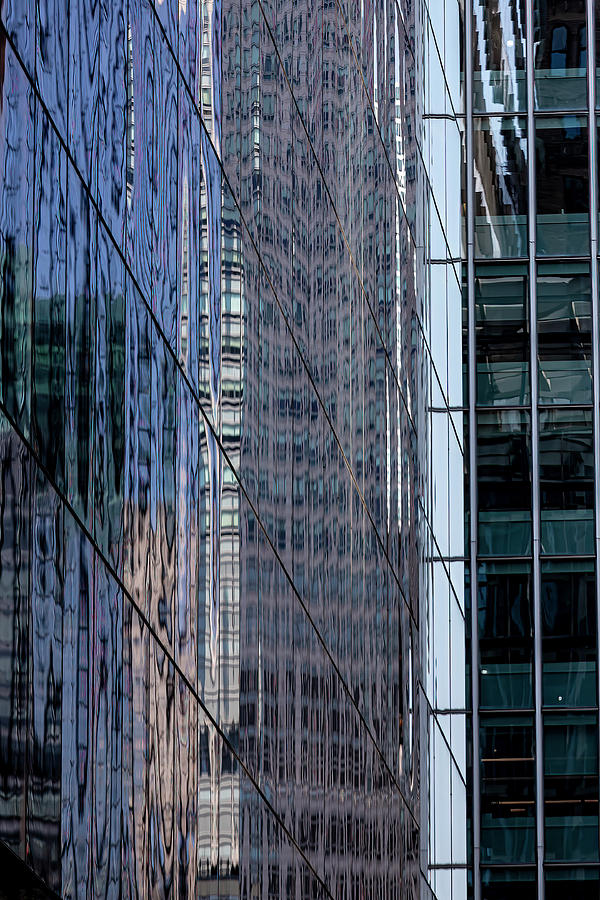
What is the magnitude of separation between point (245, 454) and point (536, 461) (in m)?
30.2

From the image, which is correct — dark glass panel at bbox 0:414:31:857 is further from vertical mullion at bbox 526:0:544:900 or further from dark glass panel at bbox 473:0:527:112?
dark glass panel at bbox 473:0:527:112

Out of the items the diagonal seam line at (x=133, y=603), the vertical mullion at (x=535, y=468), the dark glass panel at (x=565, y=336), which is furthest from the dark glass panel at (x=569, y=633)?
the diagonal seam line at (x=133, y=603)

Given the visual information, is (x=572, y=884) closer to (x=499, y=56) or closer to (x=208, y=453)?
(x=499, y=56)

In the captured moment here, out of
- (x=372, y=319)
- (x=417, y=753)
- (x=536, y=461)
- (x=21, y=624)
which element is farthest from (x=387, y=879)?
(x=536, y=461)

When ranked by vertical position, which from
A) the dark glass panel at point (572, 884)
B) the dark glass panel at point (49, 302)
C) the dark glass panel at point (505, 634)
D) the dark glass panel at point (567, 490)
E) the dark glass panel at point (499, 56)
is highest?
the dark glass panel at point (499, 56)

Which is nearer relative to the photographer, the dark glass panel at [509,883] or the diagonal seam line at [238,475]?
the diagonal seam line at [238,475]

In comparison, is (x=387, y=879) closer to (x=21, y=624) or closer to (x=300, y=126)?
(x=300, y=126)

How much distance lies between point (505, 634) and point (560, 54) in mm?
15058

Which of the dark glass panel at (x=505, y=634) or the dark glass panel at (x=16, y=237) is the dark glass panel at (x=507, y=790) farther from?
the dark glass panel at (x=16, y=237)

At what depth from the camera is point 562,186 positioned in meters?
47.0

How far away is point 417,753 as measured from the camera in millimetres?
28922

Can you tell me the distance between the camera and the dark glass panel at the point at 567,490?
44812 millimetres

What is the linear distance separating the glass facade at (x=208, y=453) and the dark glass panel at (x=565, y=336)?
55.1ft

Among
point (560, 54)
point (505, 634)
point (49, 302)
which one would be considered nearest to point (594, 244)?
point (560, 54)
